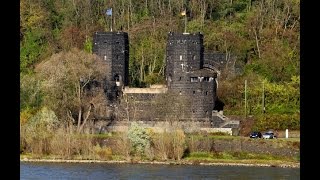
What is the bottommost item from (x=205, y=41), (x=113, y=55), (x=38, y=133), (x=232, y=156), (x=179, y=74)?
(x=232, y=156)

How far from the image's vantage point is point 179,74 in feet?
179

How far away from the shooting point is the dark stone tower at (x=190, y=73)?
178ft

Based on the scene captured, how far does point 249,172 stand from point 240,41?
23.8 metres

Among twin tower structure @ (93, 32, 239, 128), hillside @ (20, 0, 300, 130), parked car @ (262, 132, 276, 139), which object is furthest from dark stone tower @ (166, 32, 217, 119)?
parked car @ (262, 132, 276, 139)

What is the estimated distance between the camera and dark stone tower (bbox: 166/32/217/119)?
178 ft

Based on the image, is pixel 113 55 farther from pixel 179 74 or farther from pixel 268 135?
pixel 268 135

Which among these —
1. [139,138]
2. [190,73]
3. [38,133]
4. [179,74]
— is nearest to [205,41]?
[190,73]

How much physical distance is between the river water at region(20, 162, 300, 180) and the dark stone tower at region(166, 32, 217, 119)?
39.9ft

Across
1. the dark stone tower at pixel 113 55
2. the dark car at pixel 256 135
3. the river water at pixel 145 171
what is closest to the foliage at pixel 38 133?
the river water at pixel 145 171

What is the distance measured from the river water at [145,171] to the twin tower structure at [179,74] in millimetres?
12028

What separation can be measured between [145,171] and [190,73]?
17910 mm

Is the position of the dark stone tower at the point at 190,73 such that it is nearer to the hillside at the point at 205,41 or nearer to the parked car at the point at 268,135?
the hillside at the point at 205,41

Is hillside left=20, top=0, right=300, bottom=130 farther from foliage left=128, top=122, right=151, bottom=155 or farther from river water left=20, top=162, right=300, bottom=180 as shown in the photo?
river water left=20, top=162, right=300, bottom=180
